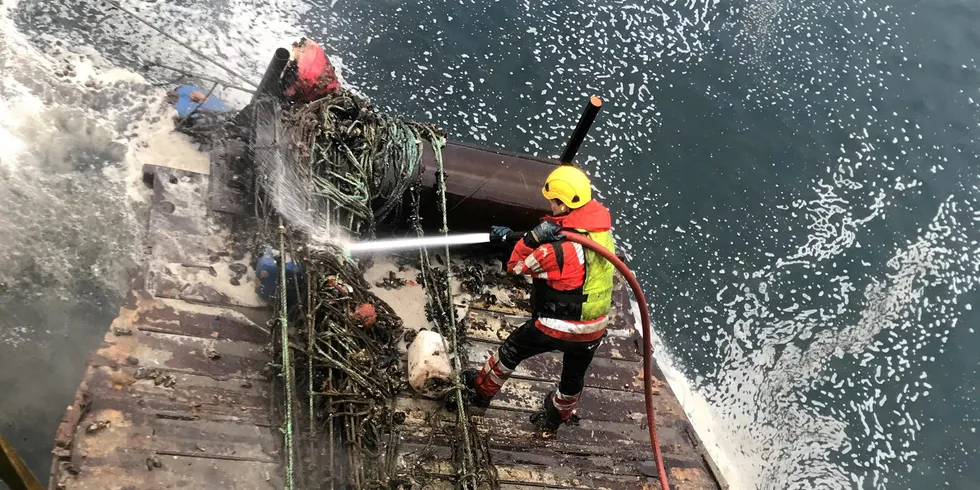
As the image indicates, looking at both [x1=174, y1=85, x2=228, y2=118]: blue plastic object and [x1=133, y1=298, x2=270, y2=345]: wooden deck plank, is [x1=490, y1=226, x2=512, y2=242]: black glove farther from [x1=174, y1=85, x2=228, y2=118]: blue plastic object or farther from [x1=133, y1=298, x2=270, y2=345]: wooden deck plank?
[x1=174, y1=85, x2=228, y2=118]: blue plastic object

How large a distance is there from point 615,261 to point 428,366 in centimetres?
157

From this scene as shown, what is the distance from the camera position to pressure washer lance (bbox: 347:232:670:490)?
4.20 metres

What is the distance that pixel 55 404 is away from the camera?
505cm

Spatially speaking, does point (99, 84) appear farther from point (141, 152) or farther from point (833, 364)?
point (833, 364)

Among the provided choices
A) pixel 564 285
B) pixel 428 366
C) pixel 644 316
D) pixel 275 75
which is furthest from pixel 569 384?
pixel 275 75

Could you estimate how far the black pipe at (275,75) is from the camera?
17.3ft

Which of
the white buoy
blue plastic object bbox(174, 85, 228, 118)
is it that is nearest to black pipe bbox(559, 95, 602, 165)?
the white buoy

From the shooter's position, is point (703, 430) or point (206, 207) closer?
point (206, 207)

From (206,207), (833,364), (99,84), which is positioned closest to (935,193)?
(833,364)

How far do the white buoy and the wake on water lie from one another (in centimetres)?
257

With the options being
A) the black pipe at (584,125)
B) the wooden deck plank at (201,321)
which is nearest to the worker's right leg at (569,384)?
the black pipe at (584,125)

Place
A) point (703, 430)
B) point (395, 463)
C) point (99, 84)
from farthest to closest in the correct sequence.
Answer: point (703, 430) < point (99, 84) < point (395, 463)

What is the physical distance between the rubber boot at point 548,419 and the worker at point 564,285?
1cm

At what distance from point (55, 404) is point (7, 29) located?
394 cm
